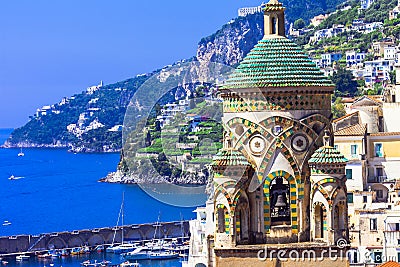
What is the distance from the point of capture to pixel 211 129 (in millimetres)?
23938

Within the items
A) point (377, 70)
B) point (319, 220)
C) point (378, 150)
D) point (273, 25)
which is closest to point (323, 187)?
point (319, 220)

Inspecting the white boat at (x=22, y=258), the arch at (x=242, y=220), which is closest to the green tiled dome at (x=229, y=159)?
the arch at (x=242, y=220)

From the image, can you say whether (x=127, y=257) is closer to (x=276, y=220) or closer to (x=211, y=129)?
(x=211, y=129)

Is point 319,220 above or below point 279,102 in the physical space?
below

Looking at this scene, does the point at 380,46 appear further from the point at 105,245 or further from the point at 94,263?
the point at 94,263

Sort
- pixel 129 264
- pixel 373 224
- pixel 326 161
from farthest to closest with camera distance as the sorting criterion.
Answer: pixel 129 264, pixel 373 224, pixel 326 161

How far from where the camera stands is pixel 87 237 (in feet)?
374

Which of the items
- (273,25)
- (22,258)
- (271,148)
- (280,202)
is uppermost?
(273,25)

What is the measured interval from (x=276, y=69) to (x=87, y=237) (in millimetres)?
98366

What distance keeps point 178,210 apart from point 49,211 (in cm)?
3521

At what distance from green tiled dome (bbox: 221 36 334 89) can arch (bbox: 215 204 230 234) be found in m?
Answer: 1.58

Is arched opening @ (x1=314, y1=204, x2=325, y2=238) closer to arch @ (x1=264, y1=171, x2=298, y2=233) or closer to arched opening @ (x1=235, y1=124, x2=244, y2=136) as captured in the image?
arch @ (x1=264, y1=171, x2=298, y2=233)

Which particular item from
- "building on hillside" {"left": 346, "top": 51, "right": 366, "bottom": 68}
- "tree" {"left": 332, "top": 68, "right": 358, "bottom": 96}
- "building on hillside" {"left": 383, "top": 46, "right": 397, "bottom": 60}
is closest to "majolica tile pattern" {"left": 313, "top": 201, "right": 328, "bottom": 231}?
"tree" {"left": 332, "top": 68, "right": 358, "bottom": 96}

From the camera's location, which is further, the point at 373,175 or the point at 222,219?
the point at 373,175
